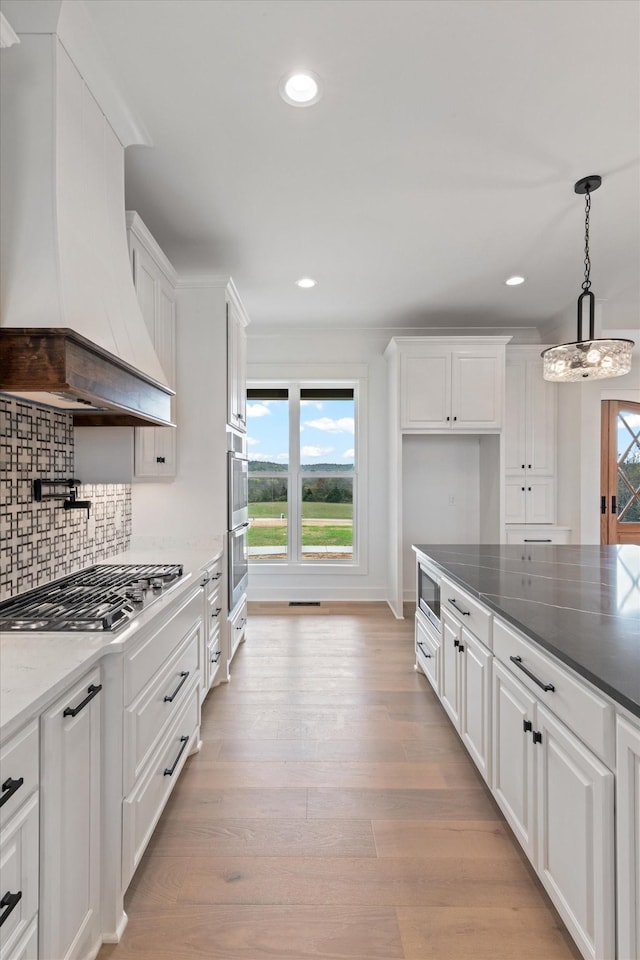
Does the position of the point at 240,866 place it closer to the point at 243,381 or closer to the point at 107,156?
the point at 107,156

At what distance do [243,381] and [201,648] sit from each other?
227cm

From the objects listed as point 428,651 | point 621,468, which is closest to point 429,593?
point 428,651

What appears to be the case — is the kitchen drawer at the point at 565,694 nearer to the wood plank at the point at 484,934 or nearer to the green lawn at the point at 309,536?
the wood plank at the point at 484,934

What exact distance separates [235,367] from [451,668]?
2536 millimetres

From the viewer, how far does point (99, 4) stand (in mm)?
1538

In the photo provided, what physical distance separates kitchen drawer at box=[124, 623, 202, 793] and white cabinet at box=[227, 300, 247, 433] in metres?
1.69

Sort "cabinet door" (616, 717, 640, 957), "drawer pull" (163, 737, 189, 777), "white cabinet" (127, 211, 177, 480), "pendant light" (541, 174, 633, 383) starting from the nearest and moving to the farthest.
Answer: "cabinet door" (616, 717, 640, 957) → "drawer pull" (163, 737, 189, 777) → "white cabinet" (127, 211, 177, 480) → "pendant light" (541, 174, 633, 383)

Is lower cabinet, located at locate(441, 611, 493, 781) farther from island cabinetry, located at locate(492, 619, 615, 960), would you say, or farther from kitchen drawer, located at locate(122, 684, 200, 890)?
kitchen drawer, located at locate(122, 684, 200, 890)

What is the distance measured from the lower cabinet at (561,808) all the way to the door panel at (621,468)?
449 centimetres

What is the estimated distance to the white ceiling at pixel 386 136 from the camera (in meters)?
1.60

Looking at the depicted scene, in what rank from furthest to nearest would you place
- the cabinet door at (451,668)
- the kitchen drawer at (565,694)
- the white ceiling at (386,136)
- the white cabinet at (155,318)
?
the white cabinet at (155,318)
the cabinet door at (451,668)
the white ceiling at (386,136)
the kitchen drawer at (565,694)

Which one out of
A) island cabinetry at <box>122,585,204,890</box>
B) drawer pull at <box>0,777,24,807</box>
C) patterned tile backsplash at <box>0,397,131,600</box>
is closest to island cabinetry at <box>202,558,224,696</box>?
island cabinetry at <box>122,585,204,890</box>

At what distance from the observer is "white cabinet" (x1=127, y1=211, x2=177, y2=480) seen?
2.51 meters

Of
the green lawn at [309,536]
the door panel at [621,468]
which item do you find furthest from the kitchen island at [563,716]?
the door panel at [621,468]
